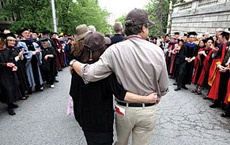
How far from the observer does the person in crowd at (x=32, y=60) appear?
17.9 feet

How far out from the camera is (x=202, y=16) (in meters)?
13.0

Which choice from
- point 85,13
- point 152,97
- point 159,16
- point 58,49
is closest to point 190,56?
point 152,97

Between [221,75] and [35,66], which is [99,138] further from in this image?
[35,66]

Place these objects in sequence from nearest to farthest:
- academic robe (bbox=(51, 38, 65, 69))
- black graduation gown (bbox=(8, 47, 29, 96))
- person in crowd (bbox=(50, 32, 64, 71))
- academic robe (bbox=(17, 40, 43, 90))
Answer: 1. black graduation gown (bbox=(8, 47, 29, 96))
2. academic robe (bbox=(17, 40, 43, 90))
3. person in crowd (bbox=(50, 32, 64, 71))
4. academic robe (bbox=(51, 38, 65, 69))

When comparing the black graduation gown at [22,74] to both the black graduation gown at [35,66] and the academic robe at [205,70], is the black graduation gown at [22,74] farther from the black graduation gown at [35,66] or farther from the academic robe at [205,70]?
the academic robe at [205,70]

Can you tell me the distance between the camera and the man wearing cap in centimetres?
159

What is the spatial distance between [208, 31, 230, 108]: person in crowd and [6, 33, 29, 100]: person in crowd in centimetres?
537

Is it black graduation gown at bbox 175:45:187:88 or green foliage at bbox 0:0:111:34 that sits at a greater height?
green foliage at bbox 0:0:111:34

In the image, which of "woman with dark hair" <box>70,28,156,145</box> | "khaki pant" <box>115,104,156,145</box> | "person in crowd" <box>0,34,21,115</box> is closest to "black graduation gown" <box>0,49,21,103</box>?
"person in crowd" <box>0,34,21,115</box>

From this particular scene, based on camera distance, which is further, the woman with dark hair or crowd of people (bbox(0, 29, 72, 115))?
crowd of people (bbox(0, 29, 72, 115))

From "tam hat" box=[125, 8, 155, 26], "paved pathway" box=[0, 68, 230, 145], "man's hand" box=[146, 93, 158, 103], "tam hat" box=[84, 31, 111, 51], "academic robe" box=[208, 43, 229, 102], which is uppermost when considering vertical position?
"tam hat" box=[125, 8, 155, 26]

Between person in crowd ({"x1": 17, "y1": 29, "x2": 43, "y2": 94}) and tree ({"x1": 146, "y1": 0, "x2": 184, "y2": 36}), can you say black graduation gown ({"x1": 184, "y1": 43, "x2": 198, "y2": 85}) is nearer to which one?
person in crowd ({"x1": 17, "y1": 29, "x2": 43, "y2": 94})

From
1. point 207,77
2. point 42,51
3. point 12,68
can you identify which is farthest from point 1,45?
point 207,77

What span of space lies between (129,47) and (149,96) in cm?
50
